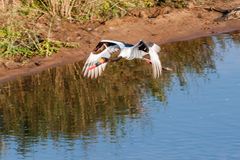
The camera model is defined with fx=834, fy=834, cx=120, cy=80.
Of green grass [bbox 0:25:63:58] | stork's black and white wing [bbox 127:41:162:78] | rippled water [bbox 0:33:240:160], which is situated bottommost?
rippled water [bbox 0:33:240:160]

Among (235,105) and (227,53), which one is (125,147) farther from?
(227,53)

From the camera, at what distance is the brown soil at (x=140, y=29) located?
13297 mm

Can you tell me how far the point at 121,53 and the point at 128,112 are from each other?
896mm

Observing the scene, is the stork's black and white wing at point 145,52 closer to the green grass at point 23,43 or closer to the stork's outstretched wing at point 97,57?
the stork's outstretched wing at point 97,57

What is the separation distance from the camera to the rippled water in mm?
8664

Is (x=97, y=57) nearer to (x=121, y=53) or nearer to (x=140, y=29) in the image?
(x=121, y=53)

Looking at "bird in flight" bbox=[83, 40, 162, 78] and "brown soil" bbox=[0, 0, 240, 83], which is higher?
"brown soil" bbox=[0, 0, 240, 83]

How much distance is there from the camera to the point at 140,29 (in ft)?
49.4

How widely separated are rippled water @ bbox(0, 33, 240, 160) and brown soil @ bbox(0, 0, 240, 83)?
0.41m

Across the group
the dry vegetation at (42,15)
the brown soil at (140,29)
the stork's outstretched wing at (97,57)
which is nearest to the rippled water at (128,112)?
the brown soil at (140,29)

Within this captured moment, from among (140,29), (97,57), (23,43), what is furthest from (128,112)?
(140,29)

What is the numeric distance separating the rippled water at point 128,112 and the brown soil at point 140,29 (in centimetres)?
41

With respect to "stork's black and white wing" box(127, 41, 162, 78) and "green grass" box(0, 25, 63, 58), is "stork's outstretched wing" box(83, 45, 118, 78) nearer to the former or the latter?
"stork's black and white wing" box(127, 41, 162, 78)

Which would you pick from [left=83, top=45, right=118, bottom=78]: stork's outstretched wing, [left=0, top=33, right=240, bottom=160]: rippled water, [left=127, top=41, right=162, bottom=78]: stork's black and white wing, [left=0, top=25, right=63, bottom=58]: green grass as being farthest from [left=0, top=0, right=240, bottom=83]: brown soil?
[left=127, top=41, right=162, bottom=78]: stork's black and white wing
